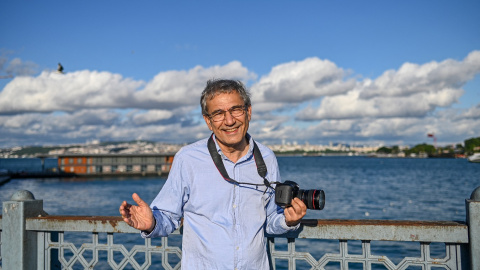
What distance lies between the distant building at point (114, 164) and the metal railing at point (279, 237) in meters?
88.9

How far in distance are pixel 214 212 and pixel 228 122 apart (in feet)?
1.94

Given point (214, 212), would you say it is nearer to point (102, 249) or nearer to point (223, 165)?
point (223, 165)

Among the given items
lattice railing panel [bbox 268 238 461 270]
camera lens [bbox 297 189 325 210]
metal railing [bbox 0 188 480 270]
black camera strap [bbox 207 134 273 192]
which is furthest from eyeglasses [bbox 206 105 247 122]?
lattice railing panel [bbox 268 238 461 270]

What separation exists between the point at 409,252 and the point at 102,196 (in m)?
43.7

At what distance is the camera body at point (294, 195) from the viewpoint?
8.14 feet

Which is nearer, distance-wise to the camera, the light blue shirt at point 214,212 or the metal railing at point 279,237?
the light blue shirt at point 214,212

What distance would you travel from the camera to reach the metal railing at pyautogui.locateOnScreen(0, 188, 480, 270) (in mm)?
2785

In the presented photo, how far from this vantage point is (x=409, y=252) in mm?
16891

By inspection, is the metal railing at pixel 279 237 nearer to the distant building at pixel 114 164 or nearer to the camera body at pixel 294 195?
the camera body at pixel 294 195

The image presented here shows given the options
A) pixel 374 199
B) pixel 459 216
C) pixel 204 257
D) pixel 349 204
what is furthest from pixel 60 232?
pixel 374 199

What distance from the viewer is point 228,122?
2615mm

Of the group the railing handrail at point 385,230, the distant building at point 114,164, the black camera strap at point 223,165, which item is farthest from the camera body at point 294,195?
the distant building at point 114,164

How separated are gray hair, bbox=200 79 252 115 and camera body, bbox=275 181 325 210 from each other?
2.07 feet

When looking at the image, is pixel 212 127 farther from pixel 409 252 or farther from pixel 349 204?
pixel 349 204
